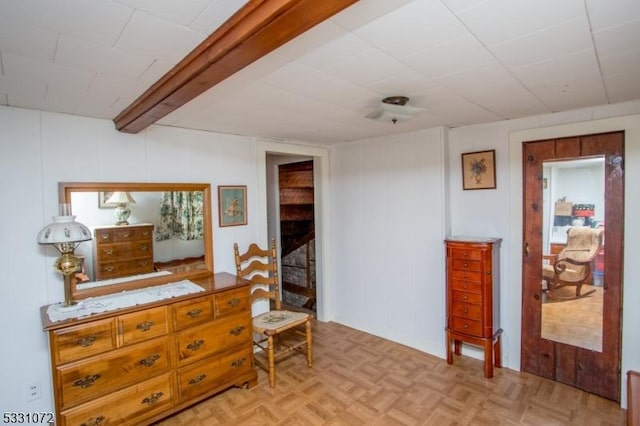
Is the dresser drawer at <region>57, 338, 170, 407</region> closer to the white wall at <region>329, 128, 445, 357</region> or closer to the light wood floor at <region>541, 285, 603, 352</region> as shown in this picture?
the white wall at <region>329, 128, 445, 357</region>

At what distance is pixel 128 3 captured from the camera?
3.40 ft

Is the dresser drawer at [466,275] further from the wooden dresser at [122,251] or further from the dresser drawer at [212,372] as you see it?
the wooden dresser at [122,251]

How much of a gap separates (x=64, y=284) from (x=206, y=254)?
1.03 meters

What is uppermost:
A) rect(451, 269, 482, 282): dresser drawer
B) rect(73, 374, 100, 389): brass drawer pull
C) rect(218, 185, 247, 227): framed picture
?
rect(218, 185, 247, 227): framed picture

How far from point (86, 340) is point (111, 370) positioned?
0.25m

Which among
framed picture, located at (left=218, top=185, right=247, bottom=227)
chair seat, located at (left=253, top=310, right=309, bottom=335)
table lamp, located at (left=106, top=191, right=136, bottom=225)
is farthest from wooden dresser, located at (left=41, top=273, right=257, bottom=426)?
table lamp, located at (left=106, top=191, right=136, bottom=225)

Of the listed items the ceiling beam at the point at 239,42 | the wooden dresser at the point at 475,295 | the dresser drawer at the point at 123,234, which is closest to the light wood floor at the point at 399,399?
the wooden dresser at the point at 475,295

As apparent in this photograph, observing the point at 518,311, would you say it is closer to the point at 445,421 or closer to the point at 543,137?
the point at 445,421

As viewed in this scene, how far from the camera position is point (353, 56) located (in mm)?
1478

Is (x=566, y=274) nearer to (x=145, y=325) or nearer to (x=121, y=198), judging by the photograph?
(x=145, y=325)

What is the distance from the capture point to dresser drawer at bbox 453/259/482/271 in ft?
9.16

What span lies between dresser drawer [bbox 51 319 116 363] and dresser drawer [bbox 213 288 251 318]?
2.29ft

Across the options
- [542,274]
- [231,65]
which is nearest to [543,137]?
[542,274]

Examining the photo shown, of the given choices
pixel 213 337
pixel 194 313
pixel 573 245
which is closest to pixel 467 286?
pixel 573 245
